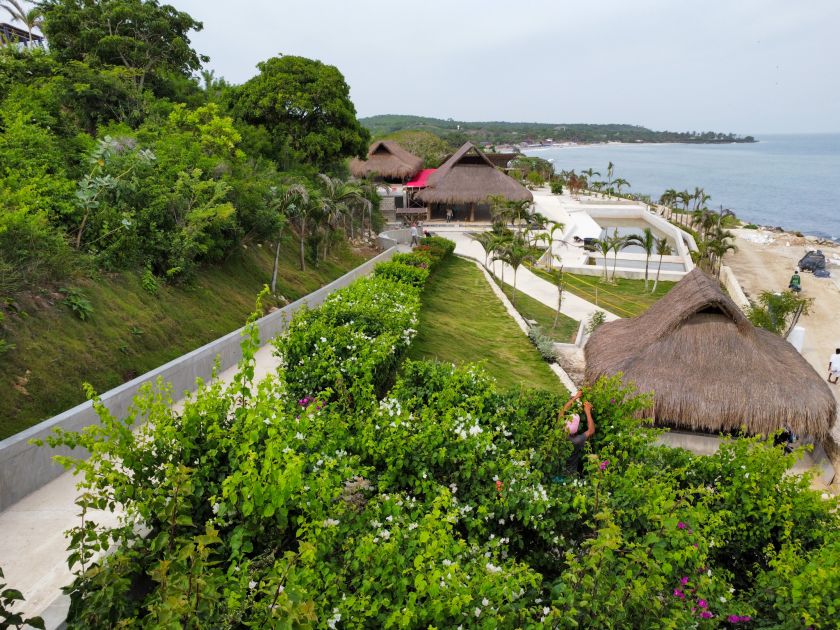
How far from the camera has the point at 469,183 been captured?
39250 mm

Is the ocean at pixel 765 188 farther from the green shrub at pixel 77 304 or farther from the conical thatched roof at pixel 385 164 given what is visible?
the green shrub at pixel 77 304

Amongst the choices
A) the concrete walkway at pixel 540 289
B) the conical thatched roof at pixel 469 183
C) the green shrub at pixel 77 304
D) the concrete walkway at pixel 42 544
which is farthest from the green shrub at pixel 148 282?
the conical thatched roof at pixel 469 183

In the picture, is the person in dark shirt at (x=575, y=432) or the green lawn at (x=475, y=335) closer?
the person in dark shirt at (x=575, y=432)

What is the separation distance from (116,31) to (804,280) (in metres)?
39.2

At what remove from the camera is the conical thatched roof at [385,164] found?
44625mm

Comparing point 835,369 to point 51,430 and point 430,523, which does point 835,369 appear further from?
point 51,430

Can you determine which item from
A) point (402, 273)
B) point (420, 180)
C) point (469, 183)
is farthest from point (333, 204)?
point (420, 180)

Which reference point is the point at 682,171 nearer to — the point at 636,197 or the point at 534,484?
the point at 636,197

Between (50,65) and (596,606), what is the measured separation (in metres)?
21.4

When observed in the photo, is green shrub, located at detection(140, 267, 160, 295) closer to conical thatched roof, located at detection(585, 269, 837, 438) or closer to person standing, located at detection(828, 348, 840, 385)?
conical thatched roof, located at detection(585, 269, 837, 438)

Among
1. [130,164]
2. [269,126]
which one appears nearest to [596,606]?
[130,164]

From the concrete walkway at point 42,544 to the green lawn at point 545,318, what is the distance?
606 inches

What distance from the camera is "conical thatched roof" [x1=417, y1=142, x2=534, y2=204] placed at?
1518 inches

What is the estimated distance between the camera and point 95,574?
11.5 feet
